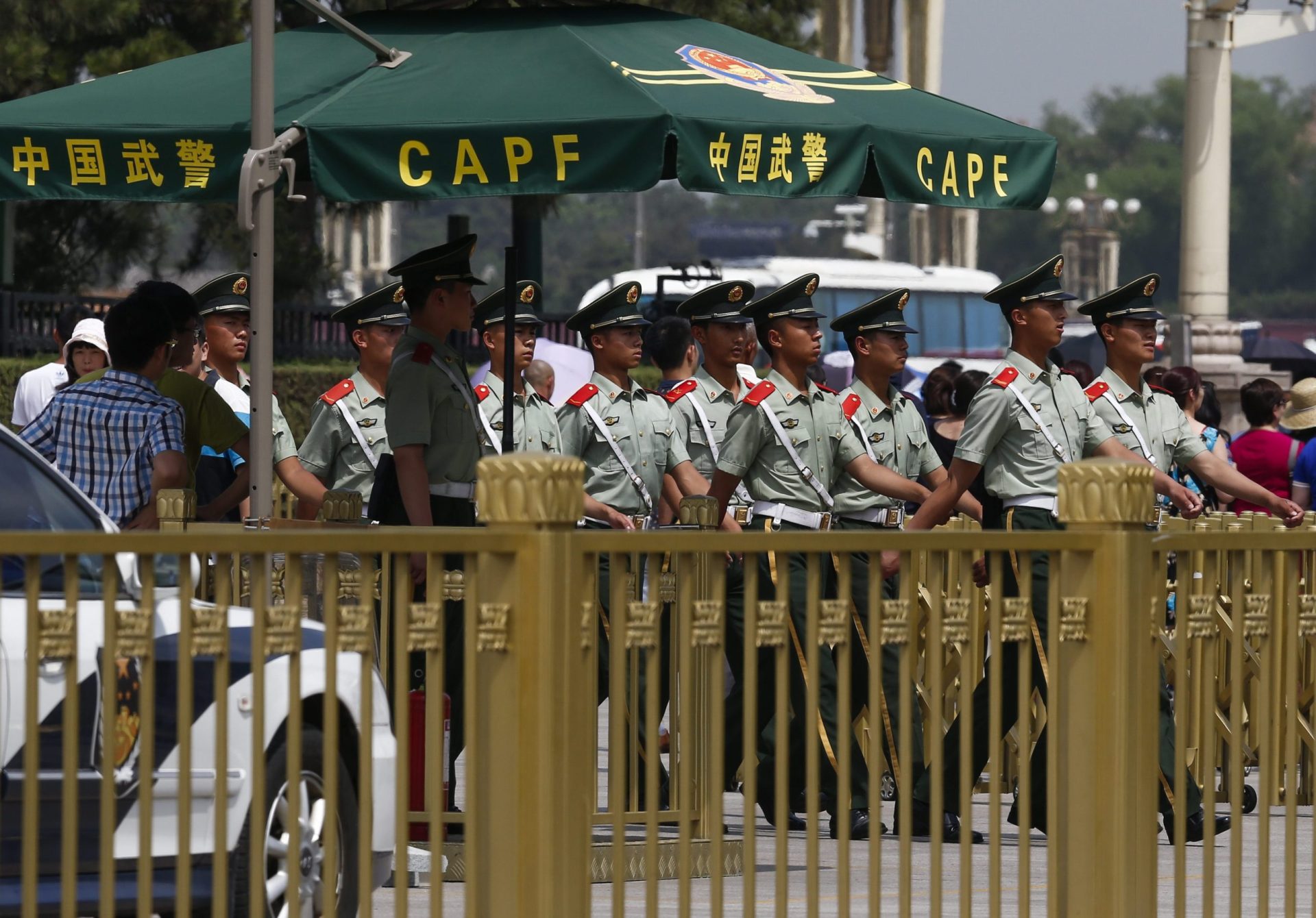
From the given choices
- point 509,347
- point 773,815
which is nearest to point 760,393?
point 509,347

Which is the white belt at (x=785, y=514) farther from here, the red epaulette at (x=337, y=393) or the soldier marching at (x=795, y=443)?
the red epaulette at (x=337, y=393)

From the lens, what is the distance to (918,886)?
6438mm

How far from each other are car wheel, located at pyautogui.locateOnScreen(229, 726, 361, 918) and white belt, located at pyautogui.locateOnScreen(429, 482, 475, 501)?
2768 millimetres

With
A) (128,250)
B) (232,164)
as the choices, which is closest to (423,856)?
(232,164)

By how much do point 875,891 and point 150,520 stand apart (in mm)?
3350

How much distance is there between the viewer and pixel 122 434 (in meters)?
7.41

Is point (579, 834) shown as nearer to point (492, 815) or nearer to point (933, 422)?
point (492, 815)

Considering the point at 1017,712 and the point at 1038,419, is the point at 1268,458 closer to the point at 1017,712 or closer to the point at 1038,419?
the point at 1038,419

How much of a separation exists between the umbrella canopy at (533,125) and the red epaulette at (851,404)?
1786 millimetres

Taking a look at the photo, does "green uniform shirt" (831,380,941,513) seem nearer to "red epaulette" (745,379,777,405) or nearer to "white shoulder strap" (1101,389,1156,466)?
"red epaulette" (745,379,777,405)

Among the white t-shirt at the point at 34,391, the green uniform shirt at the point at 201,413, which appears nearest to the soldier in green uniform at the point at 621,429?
the green uniform shirt at the point at 201,413

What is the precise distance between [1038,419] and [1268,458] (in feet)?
14.6

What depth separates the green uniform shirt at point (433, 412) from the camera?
24.1 feet

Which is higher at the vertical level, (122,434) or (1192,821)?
(122,434)
